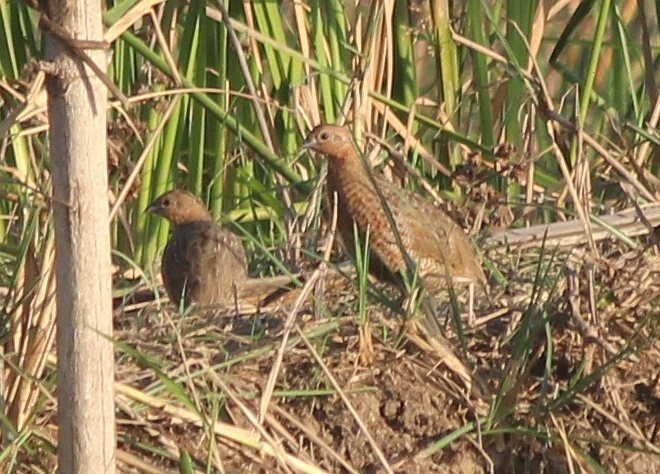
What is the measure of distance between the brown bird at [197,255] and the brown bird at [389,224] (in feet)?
1.47

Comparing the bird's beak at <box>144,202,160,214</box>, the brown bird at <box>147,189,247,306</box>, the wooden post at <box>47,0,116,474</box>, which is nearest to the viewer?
the wooden post at <box>47,0,116,474</box>

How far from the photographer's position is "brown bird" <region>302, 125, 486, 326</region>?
18.9 feet

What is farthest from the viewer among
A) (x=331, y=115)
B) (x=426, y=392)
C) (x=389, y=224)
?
(x=331, y=115)

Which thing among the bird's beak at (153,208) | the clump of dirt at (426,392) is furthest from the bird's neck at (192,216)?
the clump of dirt at (426,392)

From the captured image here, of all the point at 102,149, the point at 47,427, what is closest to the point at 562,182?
the point at 47,427

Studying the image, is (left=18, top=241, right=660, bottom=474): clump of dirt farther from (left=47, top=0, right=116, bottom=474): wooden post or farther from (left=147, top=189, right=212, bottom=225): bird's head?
(left=147, top=189, right=212, bottom=225): bird's head

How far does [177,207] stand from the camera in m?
6.56

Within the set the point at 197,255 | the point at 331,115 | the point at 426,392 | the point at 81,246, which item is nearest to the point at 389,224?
the point at 197,255

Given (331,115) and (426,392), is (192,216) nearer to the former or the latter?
(331,115)

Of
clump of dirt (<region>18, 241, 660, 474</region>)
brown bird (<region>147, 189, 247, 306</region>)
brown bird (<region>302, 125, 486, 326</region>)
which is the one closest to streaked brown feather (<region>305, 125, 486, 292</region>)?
brown bird (<region>302, 125, 486, 326</region>)

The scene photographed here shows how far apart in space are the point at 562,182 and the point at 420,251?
2.63 ft

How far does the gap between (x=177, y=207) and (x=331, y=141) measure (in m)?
0.71

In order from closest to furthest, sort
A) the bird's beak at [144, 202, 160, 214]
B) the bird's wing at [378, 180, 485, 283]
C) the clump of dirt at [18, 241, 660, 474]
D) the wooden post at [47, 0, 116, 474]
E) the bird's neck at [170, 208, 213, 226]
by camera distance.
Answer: the wooden post at [47, 0, 116, 474]
the clump of dirt at [18, 241, 660, 474]
the bird's wing at [378, 180, 485, 283]
the bird's neck at [170, 208, 213, 226]
the bird's beak at [144, 202, 160, 214]

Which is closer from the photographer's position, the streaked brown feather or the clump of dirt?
the clump of dirt
